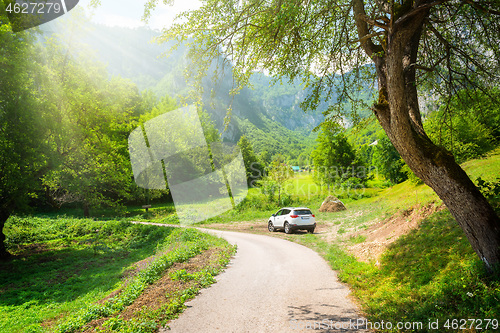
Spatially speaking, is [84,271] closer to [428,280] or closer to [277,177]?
[428,280]

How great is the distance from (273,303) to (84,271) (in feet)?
37.2

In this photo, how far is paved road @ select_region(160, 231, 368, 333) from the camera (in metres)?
4.48

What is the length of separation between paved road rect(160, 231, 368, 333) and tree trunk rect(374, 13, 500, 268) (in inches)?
96.9

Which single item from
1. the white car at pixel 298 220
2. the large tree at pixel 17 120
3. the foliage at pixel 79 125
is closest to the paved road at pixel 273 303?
the white car at pixel 298 220

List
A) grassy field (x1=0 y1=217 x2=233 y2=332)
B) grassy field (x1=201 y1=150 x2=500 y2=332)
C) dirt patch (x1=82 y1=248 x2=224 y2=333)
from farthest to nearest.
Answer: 1. grassy field (x1=0 y1=217 x2=233 y2=332)
2. dirt patch (x1=82 y1=248 x2=224 y2=333)
3. grassy field (x1=201 y1=150 x2=500 y2=332)

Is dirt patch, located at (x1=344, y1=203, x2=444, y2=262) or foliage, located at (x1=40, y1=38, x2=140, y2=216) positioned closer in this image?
dirt patch, located at (x1=344, y1=203, x2=444, y2=262)

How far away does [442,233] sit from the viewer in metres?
6.70

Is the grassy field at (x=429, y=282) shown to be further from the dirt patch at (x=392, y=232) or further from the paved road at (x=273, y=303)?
the paved road at (x=273, y=303)

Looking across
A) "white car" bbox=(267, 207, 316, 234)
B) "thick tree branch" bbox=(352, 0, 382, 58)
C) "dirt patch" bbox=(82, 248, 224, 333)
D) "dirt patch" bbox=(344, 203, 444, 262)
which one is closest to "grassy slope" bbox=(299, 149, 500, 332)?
"dirt patch" bbox=(344, 203, 444, 262)

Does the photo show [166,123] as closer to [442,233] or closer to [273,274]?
[273,274]

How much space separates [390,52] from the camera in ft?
14.7

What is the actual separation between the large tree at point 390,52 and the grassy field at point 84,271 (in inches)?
226

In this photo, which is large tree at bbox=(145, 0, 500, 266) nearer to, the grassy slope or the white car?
the grassy slope

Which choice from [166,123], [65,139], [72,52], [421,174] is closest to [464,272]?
[421,174]
